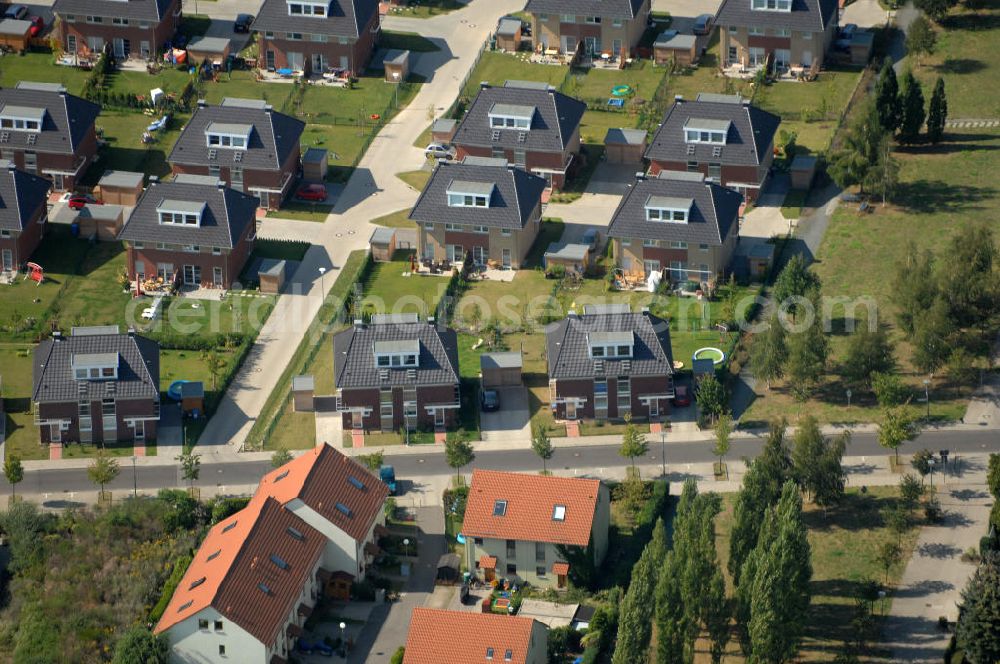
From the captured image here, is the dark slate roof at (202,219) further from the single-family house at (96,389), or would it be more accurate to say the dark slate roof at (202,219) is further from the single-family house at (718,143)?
the single-family house at (718,143)

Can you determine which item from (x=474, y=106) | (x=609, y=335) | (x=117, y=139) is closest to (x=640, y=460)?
(x=609, y=335)

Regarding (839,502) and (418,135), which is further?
(418,135)

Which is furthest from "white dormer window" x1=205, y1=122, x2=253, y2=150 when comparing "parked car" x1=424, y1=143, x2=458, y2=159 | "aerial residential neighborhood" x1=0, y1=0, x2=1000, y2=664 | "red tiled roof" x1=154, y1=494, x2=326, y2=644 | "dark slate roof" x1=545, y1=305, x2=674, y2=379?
"red tiled roof" x1=154, y1=494, x2=326, y2=644

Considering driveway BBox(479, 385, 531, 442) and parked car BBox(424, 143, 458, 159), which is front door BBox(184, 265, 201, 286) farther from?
driveway BBox(479, 385, 531, 442)

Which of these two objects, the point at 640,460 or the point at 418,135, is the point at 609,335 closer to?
the point at 640,460

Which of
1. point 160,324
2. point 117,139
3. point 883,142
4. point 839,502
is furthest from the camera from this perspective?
point 117,139
